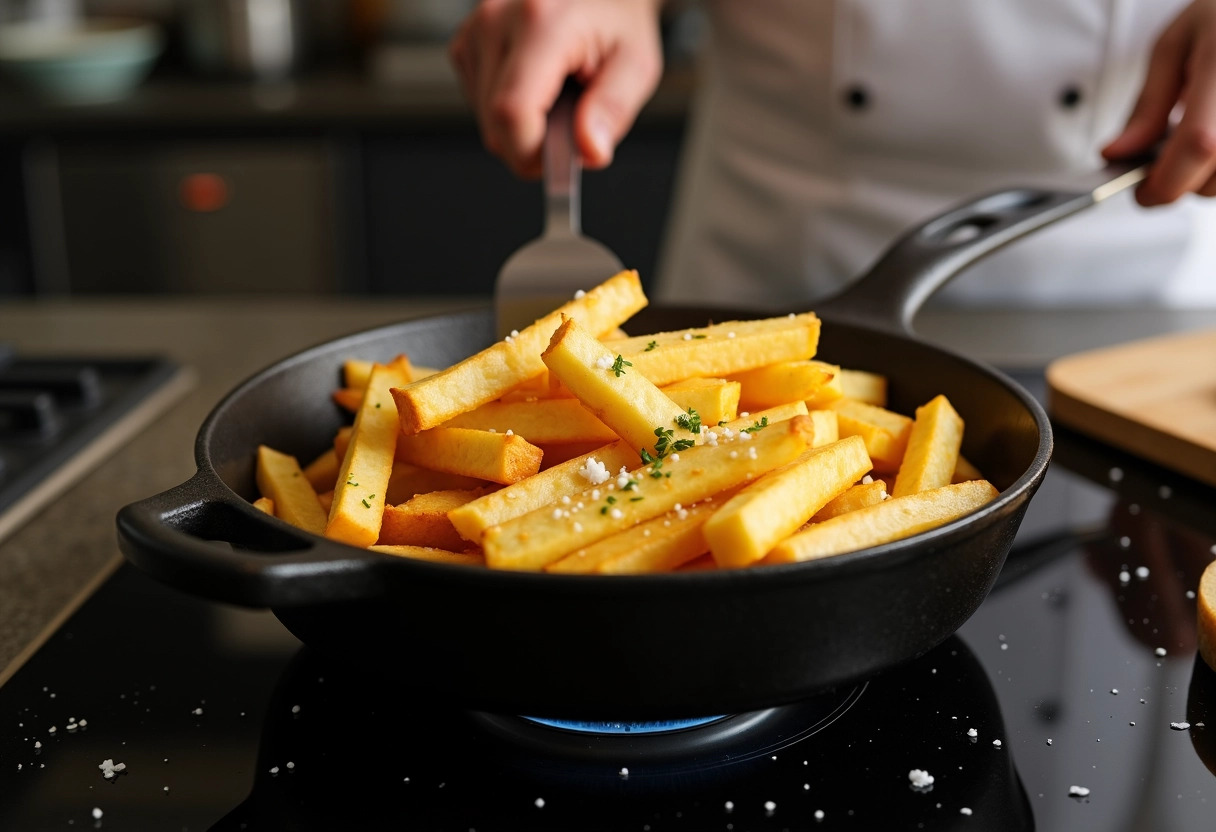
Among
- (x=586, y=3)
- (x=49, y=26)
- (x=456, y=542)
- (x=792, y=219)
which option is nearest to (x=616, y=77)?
(x=586, y=3)

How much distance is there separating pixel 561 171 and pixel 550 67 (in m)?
0.14

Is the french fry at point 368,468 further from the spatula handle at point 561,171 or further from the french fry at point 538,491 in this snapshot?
the spatula handle at point 561,171

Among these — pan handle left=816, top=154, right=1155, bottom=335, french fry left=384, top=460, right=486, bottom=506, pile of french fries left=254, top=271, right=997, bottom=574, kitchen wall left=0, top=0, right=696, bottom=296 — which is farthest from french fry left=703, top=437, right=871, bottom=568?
kitchen wall left=0, top=0, right=696, bottom=296

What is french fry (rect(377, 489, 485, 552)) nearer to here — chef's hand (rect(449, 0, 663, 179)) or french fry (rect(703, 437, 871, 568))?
french fry (rect(703, 437, 871, 568))

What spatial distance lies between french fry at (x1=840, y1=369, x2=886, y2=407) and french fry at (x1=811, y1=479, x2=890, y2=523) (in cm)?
30

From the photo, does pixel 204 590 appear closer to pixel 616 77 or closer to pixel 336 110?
pixel 616 77

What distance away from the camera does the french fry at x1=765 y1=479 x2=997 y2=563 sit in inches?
36.6

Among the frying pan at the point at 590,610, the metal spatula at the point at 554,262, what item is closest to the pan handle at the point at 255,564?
the frying pan at the point at 590,610

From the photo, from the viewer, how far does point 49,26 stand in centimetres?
495

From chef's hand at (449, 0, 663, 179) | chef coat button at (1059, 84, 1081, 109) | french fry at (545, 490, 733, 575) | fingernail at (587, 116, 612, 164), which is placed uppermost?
chef's hand at (449, 0, 663, 179)

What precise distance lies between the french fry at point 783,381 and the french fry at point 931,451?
0.30ft

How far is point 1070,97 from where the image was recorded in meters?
2.18

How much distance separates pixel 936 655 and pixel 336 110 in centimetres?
337

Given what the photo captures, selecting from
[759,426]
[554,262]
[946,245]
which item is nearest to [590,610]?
[759,426]
